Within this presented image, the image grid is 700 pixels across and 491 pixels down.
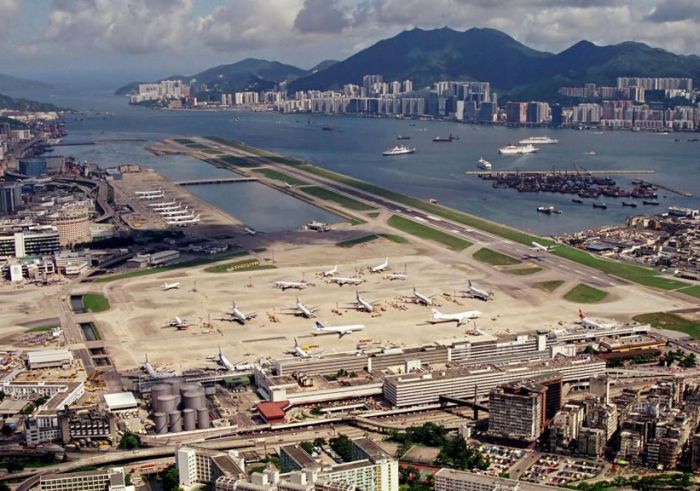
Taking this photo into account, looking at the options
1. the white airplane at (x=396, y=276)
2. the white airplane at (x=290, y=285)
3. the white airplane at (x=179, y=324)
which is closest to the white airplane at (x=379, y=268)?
the white airplane at (x=396, y=276)

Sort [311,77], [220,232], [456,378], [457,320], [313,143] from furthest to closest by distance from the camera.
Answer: [311,77] → [313,143] → [220,232] → [457,320] → [456,378]

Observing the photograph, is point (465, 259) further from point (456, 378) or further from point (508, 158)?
point (508, 158)

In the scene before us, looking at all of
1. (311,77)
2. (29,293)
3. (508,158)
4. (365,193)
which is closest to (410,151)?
(508,158)

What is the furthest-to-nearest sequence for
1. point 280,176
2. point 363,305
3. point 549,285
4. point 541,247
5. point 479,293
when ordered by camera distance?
point 280,176 < point 541,247 < point 549,285 < point 479,293 < point 363,305

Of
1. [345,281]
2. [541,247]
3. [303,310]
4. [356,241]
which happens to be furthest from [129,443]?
[541,247]

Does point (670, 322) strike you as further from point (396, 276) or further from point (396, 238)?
point (396, 238)

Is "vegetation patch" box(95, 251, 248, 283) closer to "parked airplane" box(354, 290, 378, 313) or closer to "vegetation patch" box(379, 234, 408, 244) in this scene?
"vegetation patch" box(379, 234, 408, 244)

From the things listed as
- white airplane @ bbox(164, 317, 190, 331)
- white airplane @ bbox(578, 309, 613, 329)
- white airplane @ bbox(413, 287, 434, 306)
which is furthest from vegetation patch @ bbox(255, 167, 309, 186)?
white airplane @ bbox(578, 309, 613, 329)
